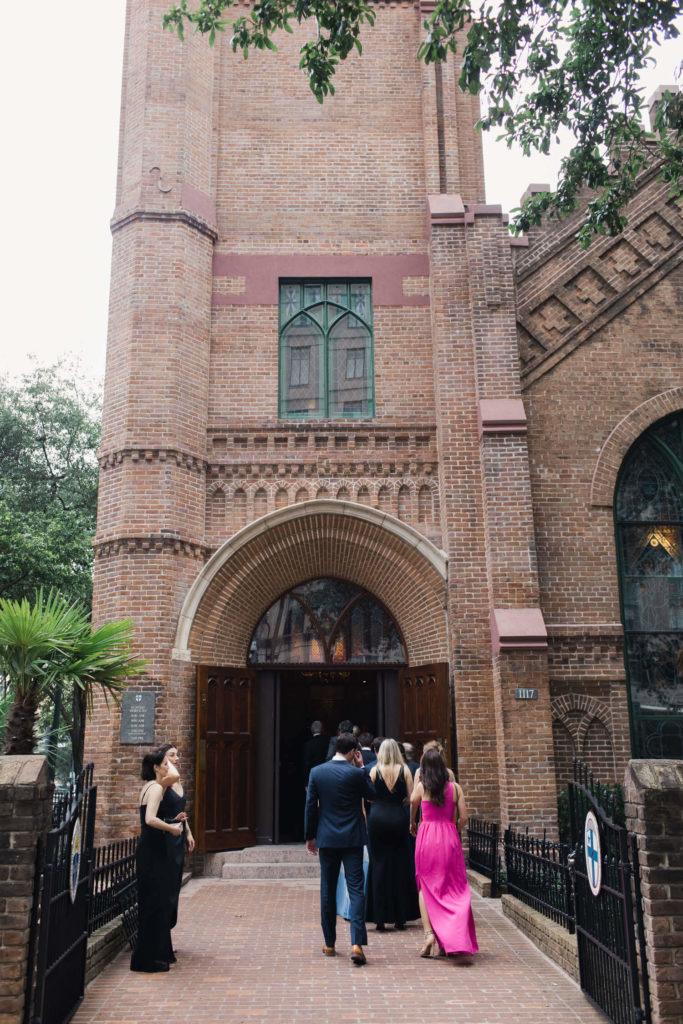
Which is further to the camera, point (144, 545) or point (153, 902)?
point (144, 545)

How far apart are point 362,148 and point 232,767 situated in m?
10.1

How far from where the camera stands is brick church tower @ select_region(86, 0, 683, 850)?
12.1 m

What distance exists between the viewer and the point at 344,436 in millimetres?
13508

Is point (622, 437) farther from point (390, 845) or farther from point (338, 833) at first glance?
point (338, 833)

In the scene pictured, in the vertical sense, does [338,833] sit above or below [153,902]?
above

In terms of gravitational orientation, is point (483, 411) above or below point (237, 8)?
below

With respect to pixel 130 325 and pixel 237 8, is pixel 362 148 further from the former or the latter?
pixel 130 325

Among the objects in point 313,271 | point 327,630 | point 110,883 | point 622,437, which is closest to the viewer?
point 110,883

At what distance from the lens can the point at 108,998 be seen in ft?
19.9

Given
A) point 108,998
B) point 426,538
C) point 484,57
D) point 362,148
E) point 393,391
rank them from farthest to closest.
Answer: point 362,148 < point 393,391 < point 426,538 < point 484,57 < point 108,998

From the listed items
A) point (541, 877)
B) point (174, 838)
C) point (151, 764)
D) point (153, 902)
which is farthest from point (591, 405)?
point (153, 902)

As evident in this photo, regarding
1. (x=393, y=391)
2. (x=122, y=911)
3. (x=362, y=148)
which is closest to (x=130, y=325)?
(x=393, y=391)

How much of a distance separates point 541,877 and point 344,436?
23.5 feet

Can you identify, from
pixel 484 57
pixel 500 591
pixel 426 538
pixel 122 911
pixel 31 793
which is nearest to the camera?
pixel 31 793
